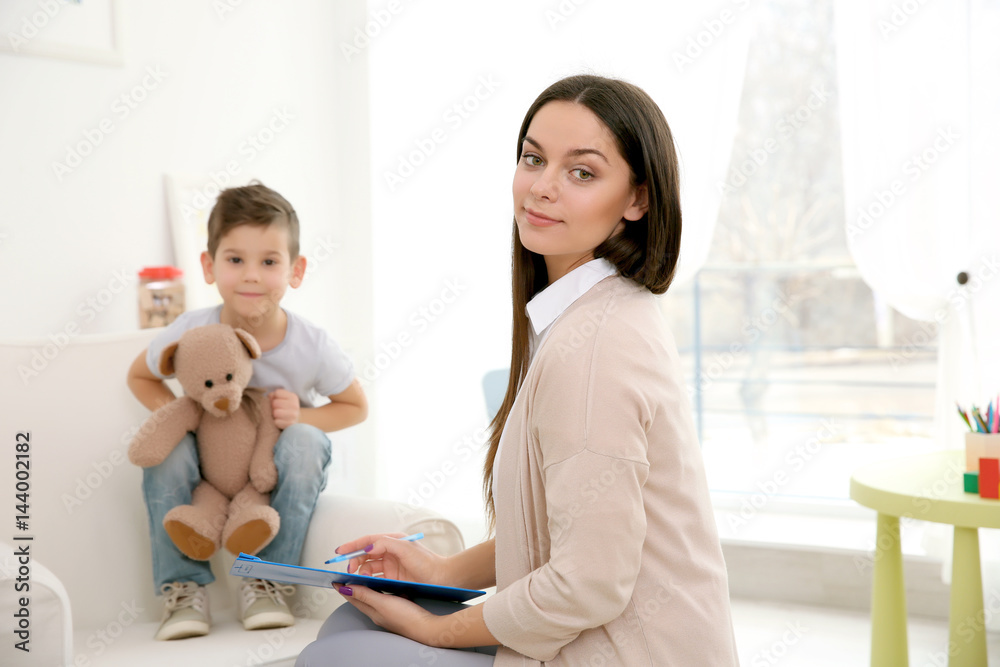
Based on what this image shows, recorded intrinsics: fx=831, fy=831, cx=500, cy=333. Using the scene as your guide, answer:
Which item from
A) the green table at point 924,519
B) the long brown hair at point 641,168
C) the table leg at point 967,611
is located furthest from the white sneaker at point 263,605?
the table leg at point 967,611

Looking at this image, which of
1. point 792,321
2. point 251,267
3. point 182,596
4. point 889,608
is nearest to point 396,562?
point 182,596

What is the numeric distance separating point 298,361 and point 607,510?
104 cm

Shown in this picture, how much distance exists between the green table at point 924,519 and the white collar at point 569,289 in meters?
1.10

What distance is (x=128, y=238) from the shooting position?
2164mm

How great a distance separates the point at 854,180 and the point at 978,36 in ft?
1.63

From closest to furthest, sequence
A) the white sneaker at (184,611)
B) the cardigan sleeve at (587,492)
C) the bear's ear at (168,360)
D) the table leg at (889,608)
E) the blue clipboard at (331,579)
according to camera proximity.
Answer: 1. the cardigan sleeve at (587,492)
2. the blue clipboard at (331,579)
3. the white sneaker at (184,611)
4. the bear's ear at (168,360)
5. the table leg at (889,608)

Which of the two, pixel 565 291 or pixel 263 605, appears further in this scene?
pixel 263 605

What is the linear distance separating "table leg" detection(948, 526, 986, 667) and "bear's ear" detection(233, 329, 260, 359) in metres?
1.54

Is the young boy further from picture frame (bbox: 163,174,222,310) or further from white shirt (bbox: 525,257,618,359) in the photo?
white shirt (bbox: 525,257,618,359)

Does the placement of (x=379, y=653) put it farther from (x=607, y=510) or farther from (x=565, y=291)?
(x=565, y=291)

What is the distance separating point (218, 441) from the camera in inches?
62.6

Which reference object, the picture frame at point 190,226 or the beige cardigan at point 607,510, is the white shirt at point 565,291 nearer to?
the beige cardigan at point 607,510

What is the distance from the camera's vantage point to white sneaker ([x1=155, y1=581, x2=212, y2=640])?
4.62 feet

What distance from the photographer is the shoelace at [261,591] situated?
1.47 m
